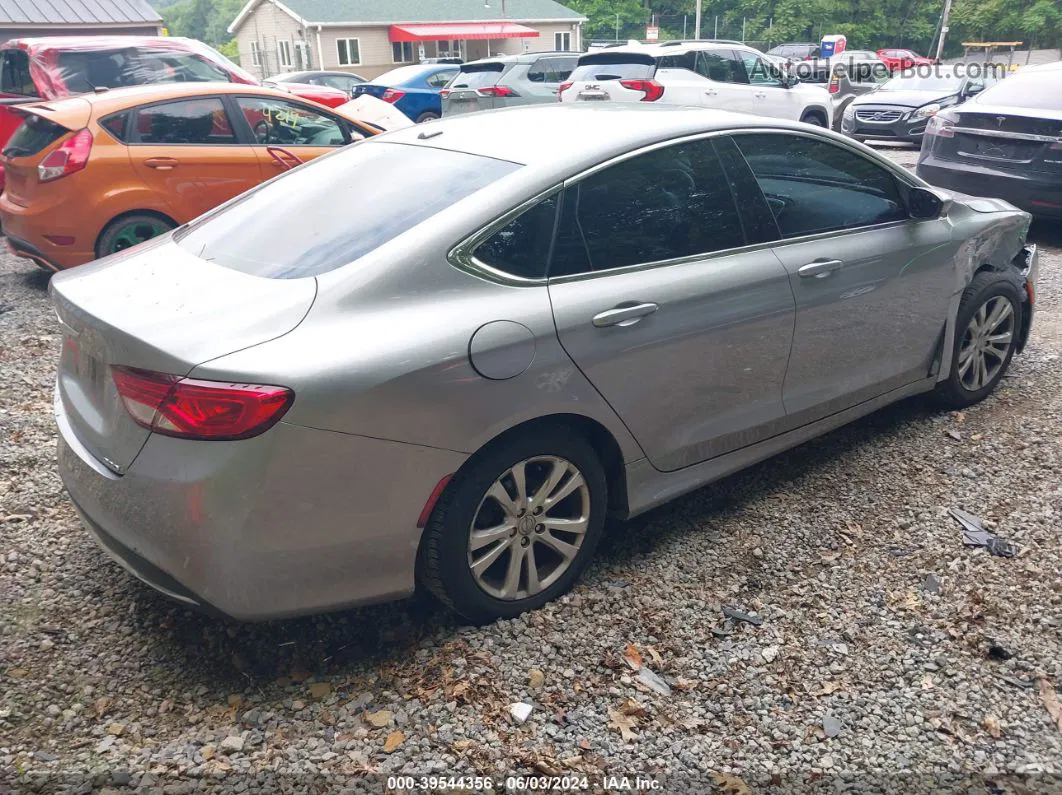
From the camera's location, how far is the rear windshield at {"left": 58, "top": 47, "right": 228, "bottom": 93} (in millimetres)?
8438

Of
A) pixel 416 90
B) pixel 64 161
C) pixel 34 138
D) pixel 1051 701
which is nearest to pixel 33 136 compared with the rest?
pixel 34 138

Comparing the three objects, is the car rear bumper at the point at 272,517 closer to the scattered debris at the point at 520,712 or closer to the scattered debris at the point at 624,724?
the scattered debris at the point at 520,712

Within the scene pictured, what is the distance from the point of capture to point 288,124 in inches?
293

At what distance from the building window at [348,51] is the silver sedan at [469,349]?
45.1m

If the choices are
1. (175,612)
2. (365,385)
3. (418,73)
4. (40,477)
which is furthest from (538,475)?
(418,73)

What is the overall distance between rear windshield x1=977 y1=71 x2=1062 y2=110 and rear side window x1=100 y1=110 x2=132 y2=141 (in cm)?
779

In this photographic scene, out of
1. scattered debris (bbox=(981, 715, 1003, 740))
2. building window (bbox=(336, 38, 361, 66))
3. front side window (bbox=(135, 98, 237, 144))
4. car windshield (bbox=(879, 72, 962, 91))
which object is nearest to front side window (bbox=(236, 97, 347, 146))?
front side window (bbox=(135, 98, 237, 144))

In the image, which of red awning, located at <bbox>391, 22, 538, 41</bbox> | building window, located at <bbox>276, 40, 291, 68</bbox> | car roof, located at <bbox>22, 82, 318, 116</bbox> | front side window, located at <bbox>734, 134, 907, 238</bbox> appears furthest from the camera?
building window, located at <bbox>276, 40, 291, 68</bbox>

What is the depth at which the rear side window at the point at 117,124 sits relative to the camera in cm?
645

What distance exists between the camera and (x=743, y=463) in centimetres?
358

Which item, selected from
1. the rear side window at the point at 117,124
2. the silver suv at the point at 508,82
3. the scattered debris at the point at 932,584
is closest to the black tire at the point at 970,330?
the scattered debris at the point at 932,584

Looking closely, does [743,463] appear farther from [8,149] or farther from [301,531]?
[8,149]

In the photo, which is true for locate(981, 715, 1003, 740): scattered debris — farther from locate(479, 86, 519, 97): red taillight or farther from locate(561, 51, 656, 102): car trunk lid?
locate(479, 86, 519, 97): red taillight

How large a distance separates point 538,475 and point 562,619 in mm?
527
